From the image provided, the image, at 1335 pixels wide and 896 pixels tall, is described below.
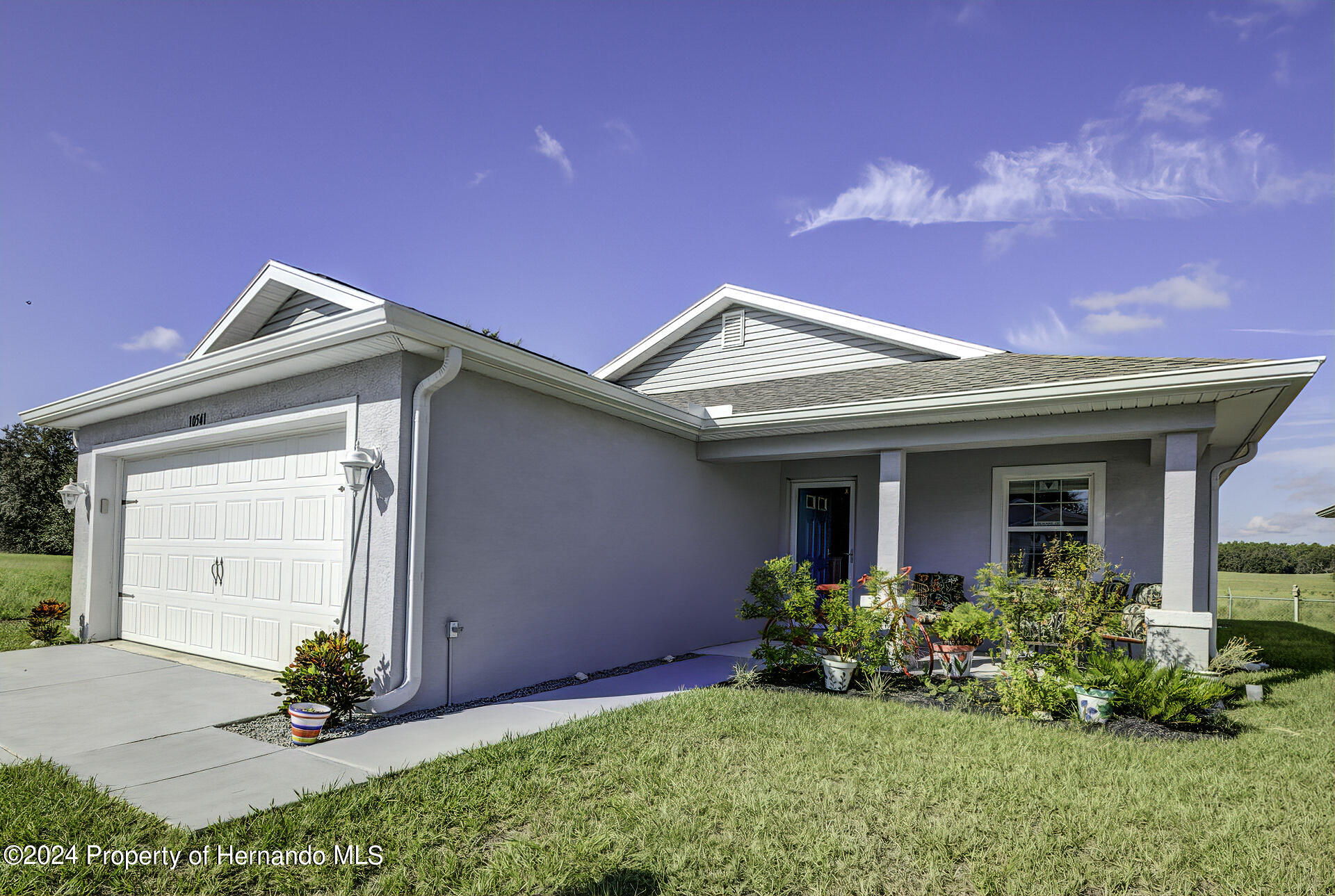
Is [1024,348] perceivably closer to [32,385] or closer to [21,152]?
[21,152]

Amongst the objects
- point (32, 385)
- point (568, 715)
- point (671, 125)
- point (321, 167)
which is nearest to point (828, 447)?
point (568, 715)

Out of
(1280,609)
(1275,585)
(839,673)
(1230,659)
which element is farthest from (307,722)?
(1275,585)

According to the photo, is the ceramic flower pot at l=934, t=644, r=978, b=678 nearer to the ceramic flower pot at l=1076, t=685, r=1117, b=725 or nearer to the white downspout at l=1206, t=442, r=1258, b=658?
the ceramic flower pot at l=1076, t=685, r=1117, b=725

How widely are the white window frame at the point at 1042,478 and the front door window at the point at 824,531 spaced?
2204 millimetres

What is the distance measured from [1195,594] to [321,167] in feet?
39.3

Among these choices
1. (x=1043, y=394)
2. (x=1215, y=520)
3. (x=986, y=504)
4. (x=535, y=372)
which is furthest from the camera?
(x=986, y=504)

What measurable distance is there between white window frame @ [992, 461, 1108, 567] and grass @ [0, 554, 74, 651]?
1220cm

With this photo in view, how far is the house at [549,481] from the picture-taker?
5836mm

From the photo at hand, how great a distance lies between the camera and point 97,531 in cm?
895

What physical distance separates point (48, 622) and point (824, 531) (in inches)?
429

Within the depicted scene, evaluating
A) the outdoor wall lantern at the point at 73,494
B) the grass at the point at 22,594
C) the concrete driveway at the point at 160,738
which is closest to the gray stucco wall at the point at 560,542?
the concrete driveway at the point at 160,738

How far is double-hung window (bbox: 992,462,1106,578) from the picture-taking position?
8883 mm

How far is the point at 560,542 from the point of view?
7.20 metres

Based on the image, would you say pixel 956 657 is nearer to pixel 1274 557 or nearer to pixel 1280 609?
pixel 1280 609
